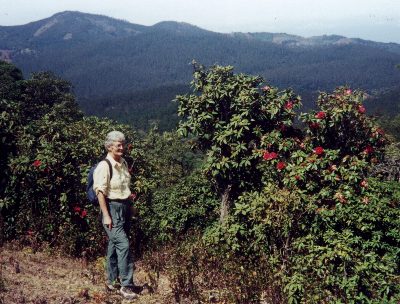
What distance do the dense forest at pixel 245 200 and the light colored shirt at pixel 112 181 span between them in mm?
1323

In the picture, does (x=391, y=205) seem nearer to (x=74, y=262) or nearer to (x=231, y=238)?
(x=231, y=238)

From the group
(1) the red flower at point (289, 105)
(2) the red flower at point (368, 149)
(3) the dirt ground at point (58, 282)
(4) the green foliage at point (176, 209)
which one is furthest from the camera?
(4) the green foliage at point (176, 209)

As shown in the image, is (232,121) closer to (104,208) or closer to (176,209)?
(176,209)

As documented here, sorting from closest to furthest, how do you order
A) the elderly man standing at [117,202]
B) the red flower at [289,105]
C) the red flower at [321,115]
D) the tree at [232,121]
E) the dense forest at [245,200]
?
1. the elderly man standing at [117,202]
2. the dense forest at [245,200]
3. the red flower at [321,115]
4. the tree at [232,121]
5. the red flower at [289,105]

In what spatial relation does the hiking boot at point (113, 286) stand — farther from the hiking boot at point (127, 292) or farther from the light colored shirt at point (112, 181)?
the light colored shirt at point (112, 181)

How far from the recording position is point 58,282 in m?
5.26

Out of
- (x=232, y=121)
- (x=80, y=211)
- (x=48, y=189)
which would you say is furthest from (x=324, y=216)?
(x=48, y=189)

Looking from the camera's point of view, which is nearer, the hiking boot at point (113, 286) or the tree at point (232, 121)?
the hiking boot at point (113, 286)

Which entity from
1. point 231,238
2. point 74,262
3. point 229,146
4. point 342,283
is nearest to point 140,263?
point 74,262

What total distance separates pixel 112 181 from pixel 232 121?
320 centimetres

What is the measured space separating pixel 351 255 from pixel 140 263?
3330 millimetres

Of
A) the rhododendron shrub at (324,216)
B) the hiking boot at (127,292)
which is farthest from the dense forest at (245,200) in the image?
the hiking boot at (127,292)

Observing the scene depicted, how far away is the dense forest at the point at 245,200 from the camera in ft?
17.2

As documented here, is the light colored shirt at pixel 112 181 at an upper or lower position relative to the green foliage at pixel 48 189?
upper
